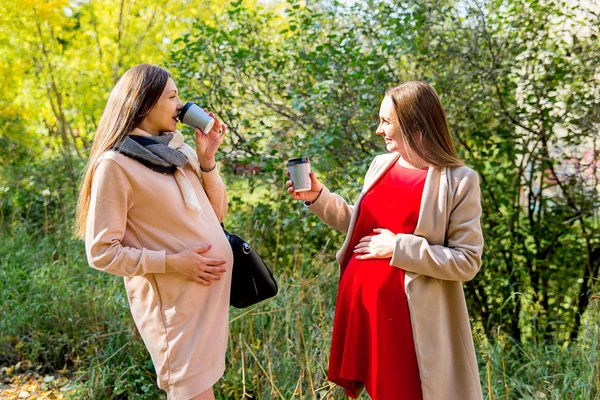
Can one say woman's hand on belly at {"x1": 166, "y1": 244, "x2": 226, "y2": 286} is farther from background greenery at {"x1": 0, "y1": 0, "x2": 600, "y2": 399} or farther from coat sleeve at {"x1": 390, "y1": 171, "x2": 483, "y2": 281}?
background greenery at {"x1": 0, "y1": 0, "x2": 600, "y2": 399}

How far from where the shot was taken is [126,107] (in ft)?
7.71

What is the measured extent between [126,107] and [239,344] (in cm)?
139

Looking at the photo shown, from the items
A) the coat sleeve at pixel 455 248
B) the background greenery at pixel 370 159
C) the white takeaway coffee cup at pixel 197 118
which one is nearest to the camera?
the coat sleeve at pixel 455 248

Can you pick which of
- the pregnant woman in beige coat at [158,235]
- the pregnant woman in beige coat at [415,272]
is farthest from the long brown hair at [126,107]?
the pregnant woman in beige coat at [415,272]

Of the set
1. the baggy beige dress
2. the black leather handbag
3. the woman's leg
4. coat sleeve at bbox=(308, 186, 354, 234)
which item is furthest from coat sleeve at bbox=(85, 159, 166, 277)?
coat sleeve at bbox=(308, 186, 354, 234)

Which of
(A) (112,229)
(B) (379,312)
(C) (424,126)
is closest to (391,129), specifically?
(C) (424,126)

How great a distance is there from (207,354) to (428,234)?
836 millimetres

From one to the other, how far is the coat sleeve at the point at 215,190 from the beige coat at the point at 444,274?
73cm

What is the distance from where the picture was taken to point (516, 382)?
340cm

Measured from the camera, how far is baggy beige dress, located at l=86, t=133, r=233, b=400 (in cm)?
223

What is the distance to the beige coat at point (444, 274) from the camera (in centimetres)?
213

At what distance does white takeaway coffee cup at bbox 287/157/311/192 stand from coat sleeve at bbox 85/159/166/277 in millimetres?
512

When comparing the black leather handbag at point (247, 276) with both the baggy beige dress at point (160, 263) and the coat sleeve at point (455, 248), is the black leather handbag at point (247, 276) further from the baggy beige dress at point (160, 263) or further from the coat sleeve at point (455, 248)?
the coat sleeve at point (455, 248)

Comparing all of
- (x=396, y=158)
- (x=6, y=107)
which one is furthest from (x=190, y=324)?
(x=6, y=107)
